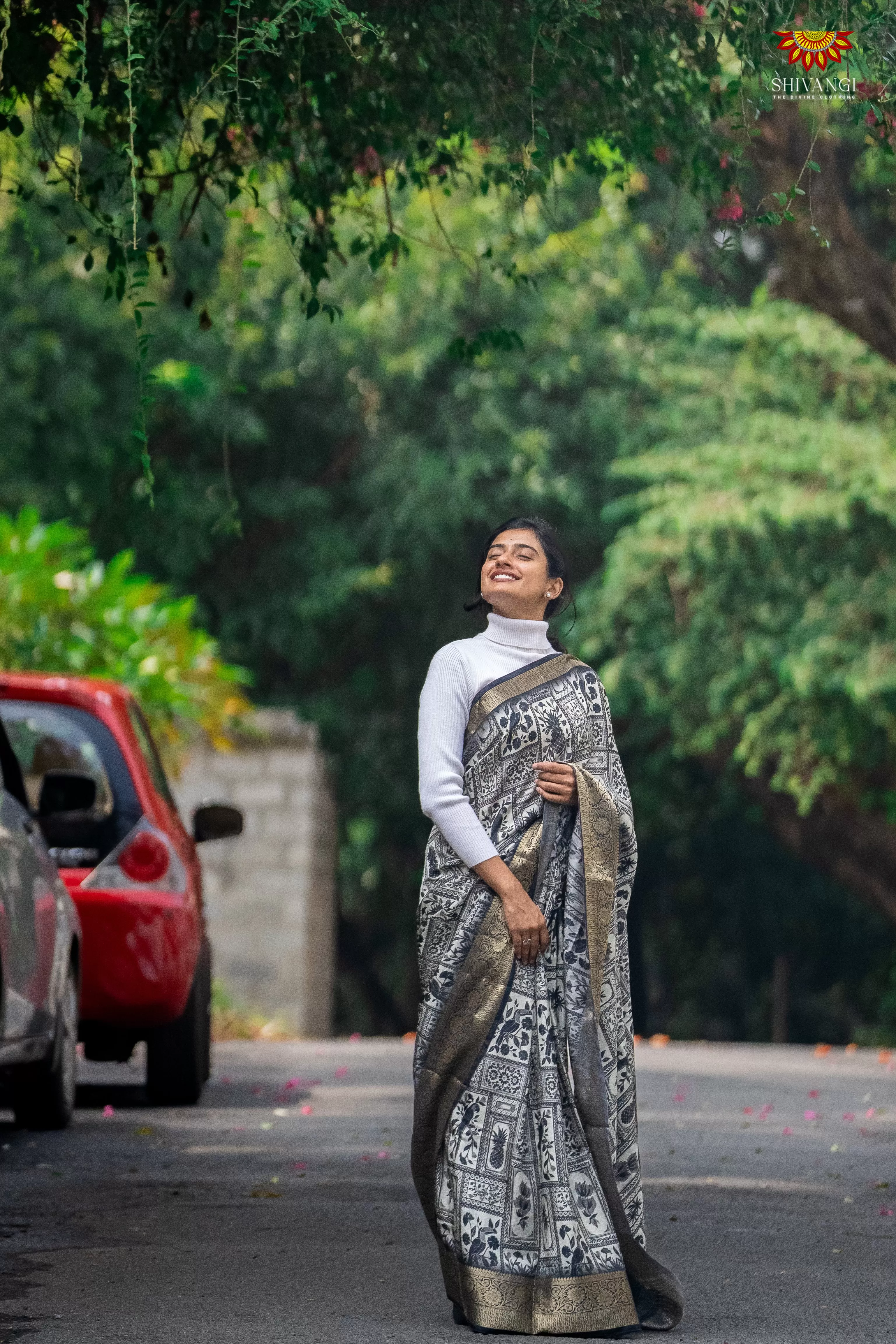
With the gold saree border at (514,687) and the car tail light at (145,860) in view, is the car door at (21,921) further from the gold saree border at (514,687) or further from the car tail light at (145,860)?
the gold saree border at (514,687)

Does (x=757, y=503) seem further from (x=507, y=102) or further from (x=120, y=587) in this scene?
(x=507, y=102)

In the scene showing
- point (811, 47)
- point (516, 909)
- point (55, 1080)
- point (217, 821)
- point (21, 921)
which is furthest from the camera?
point (217, 821)

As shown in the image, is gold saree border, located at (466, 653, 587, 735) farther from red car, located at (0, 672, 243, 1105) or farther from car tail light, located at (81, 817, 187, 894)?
car tail light, located at (81, 817, 187, 894)

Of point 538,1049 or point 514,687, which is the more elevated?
point 514,687

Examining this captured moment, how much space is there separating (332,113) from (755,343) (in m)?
11.6

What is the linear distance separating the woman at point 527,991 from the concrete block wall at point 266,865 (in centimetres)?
1287

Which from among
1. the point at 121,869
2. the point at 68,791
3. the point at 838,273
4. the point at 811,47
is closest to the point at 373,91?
the point at 811,47

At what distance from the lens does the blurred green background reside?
17.7 meters

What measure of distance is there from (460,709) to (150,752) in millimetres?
4694

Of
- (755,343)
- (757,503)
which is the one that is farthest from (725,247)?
(755,343)

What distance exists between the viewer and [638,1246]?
509 centimetres

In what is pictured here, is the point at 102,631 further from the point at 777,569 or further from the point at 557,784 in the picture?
the point at 557,784

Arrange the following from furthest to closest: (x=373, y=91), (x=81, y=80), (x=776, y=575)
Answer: (x=776, y=575), (x=373, y=91), (x=81, y=80)

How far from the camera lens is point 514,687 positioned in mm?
5332
